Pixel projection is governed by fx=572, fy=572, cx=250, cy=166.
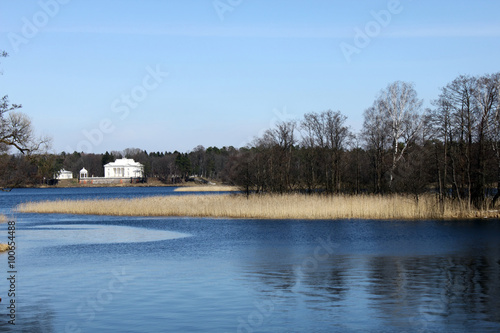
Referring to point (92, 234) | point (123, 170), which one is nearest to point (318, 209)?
point (92, 234)

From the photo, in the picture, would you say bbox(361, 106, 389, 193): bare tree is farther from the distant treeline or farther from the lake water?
the lake water

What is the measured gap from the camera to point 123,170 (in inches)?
6373

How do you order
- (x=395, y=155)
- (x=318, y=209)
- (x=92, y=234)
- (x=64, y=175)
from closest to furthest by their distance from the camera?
1. (x=92, y=234)
2. (x=318, y=209)
3. (x=395, y=155)
4. (x=64, y=175)

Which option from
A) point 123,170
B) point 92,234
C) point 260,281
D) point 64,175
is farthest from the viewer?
point 64,175

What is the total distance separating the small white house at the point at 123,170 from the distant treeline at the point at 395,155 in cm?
10004

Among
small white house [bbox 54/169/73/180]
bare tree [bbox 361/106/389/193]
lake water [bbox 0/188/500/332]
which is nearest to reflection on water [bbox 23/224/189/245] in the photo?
lake water [bbox 0/188/500/332]

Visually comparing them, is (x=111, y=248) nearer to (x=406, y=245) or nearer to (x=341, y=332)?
(x=406, y=245)

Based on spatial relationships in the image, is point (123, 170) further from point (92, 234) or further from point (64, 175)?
point (92, 234)

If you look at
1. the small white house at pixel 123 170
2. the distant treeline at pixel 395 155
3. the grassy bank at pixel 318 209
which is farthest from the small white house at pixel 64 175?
the grassy bank at pixel 318 209

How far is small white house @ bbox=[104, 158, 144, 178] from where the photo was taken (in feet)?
529

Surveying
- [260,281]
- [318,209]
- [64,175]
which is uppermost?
[64,175]

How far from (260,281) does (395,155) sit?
36447mm

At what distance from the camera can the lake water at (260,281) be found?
35.9 feet

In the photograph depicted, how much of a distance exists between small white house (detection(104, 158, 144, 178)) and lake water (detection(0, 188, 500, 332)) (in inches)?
5302
